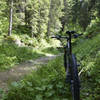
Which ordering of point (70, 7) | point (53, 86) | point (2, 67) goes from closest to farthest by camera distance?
point (53, 86) < point (2, 67) < point (70, 7)

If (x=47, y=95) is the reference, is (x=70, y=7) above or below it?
above

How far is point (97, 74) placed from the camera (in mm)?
3102

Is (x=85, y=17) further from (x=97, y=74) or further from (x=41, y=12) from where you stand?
(x=97, y=74)

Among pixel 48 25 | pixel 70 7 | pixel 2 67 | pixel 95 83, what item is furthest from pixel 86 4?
pixel 95 83

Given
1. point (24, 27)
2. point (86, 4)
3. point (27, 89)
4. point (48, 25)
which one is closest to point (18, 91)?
point (27, 89)

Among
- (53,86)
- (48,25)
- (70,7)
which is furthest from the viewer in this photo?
(70,7)

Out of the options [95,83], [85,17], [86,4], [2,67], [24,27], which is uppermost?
[86,4]

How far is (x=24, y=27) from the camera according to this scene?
18.5 m

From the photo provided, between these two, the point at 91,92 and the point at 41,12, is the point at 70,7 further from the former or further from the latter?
the point at 91,92

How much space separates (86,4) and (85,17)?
2.77 meters

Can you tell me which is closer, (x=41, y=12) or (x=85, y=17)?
(x=41, y=12)

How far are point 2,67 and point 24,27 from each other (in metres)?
13.3

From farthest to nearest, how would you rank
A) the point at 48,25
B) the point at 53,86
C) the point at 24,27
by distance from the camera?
the point at 48,25 < the point at 24,27 < the point at 53,86

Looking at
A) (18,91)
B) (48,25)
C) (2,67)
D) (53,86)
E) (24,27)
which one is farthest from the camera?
(48,25)
